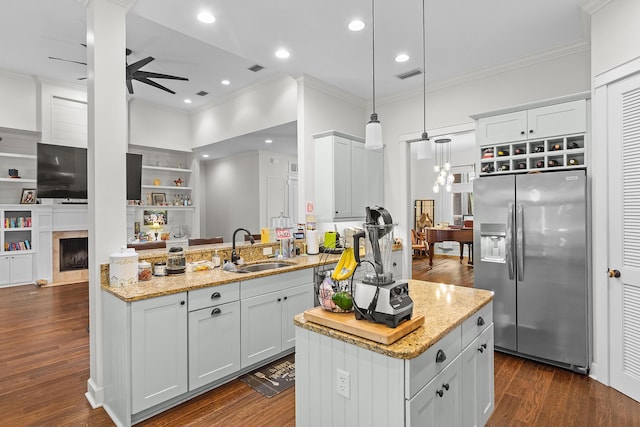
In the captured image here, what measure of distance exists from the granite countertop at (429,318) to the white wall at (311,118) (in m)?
2.39

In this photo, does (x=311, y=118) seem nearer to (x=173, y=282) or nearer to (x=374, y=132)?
(x=374, y=132)

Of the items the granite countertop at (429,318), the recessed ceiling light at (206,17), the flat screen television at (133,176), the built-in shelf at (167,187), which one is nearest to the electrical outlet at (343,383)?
the granite countertop at (429,318)

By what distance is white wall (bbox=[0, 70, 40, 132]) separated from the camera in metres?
5.65

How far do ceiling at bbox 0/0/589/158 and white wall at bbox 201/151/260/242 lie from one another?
2915mm

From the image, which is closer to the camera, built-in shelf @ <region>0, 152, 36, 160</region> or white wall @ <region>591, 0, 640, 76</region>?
white wall @ <region>591, 0, 640, 76</region>

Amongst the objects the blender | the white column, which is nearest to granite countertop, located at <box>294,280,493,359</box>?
the blender

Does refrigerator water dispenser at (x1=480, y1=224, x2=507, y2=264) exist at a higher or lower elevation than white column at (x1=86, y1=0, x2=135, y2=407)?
lower

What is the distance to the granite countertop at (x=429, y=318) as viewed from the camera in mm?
1354

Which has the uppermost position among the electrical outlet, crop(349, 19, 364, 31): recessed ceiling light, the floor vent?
crop(349, 19, 364, 31): recessed ceiling light

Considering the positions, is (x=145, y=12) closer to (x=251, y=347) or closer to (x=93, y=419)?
(x=251, y=347)

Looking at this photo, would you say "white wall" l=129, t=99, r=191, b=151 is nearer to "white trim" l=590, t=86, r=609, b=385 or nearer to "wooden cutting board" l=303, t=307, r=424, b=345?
"wooden cutting board" l=303, t=307, r=424, b=345

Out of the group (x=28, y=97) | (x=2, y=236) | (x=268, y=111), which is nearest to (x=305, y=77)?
(x=268, y=111)

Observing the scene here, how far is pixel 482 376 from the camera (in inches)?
77.9

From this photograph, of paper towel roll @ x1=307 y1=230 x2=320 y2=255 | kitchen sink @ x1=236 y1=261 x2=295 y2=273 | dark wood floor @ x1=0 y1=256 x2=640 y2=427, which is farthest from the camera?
paper towel roll @ x1=307 y1=230 x2=320 y2=255
